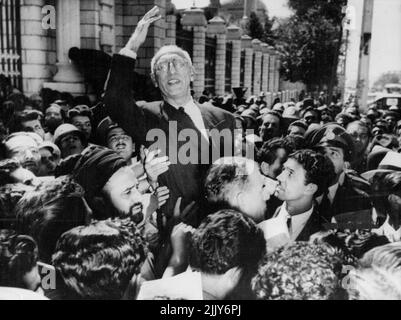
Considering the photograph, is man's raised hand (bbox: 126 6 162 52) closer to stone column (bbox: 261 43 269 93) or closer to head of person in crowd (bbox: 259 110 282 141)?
stone column (bbox: 261 43 269 93)

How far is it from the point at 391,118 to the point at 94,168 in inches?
79.4

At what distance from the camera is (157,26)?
290 centimetres

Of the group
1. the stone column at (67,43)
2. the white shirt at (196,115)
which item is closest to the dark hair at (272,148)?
the white shirt at (196,115)

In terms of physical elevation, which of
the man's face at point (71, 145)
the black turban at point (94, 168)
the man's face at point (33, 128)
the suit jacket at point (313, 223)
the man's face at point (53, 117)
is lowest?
the suit jacket at point (313, 223)

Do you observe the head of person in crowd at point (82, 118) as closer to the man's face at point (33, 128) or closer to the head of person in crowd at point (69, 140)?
the head of person in crowd at point (69, 140)

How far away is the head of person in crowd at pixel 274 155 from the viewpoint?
2.87 meters

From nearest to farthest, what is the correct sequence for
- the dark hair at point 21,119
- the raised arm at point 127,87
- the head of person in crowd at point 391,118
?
the raised arm at point 127,87
the dark hair at point 21,119
the head of person in crowd at point 391,118

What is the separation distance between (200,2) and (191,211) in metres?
1.33

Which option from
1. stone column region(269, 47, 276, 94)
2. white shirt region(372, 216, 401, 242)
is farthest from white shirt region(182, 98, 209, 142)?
white shirt region(372, 216, 401, 242)

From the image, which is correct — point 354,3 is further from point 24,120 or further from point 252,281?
point 24,120

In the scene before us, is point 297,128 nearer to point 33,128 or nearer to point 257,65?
point 257,65

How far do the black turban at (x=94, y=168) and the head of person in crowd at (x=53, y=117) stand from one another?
12.6 inches

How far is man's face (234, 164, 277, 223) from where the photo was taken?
2.85 meters

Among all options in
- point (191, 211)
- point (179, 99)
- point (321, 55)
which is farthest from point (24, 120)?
point (321, 55)
